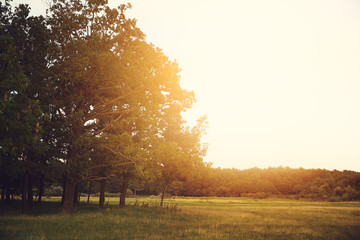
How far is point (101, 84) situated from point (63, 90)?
3116 mm

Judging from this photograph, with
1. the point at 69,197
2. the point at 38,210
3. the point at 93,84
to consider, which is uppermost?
the point at 93,84

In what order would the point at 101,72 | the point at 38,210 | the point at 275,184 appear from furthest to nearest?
the point at 275,184 < the point at 38,210 < the point at 101,72

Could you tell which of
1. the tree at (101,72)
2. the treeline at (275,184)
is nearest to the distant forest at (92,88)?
the tree at (101,72)

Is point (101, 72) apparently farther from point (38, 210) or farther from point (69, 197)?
point (38, 210)

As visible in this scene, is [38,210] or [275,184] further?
[275,184]

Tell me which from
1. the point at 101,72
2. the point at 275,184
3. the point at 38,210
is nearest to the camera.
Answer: the point at 101,72

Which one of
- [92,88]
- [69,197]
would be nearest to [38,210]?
[69,197]

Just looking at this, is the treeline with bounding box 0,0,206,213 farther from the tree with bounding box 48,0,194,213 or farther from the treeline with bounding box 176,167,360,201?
the treeline with bounding box 176,167,360,201

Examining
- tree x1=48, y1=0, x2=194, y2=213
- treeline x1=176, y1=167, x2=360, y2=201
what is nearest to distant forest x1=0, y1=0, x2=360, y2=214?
tree x1=48, y1=0, x2=194, y2=213

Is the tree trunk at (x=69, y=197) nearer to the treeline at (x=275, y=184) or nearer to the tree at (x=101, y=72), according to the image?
the tree at (x=101, y=72)

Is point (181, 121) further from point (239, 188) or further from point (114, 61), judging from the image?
point (239, 188)

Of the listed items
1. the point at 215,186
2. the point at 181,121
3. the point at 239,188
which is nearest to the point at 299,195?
the point at 239,188

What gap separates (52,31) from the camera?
19.5 m

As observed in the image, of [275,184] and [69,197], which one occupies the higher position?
[69,197]
